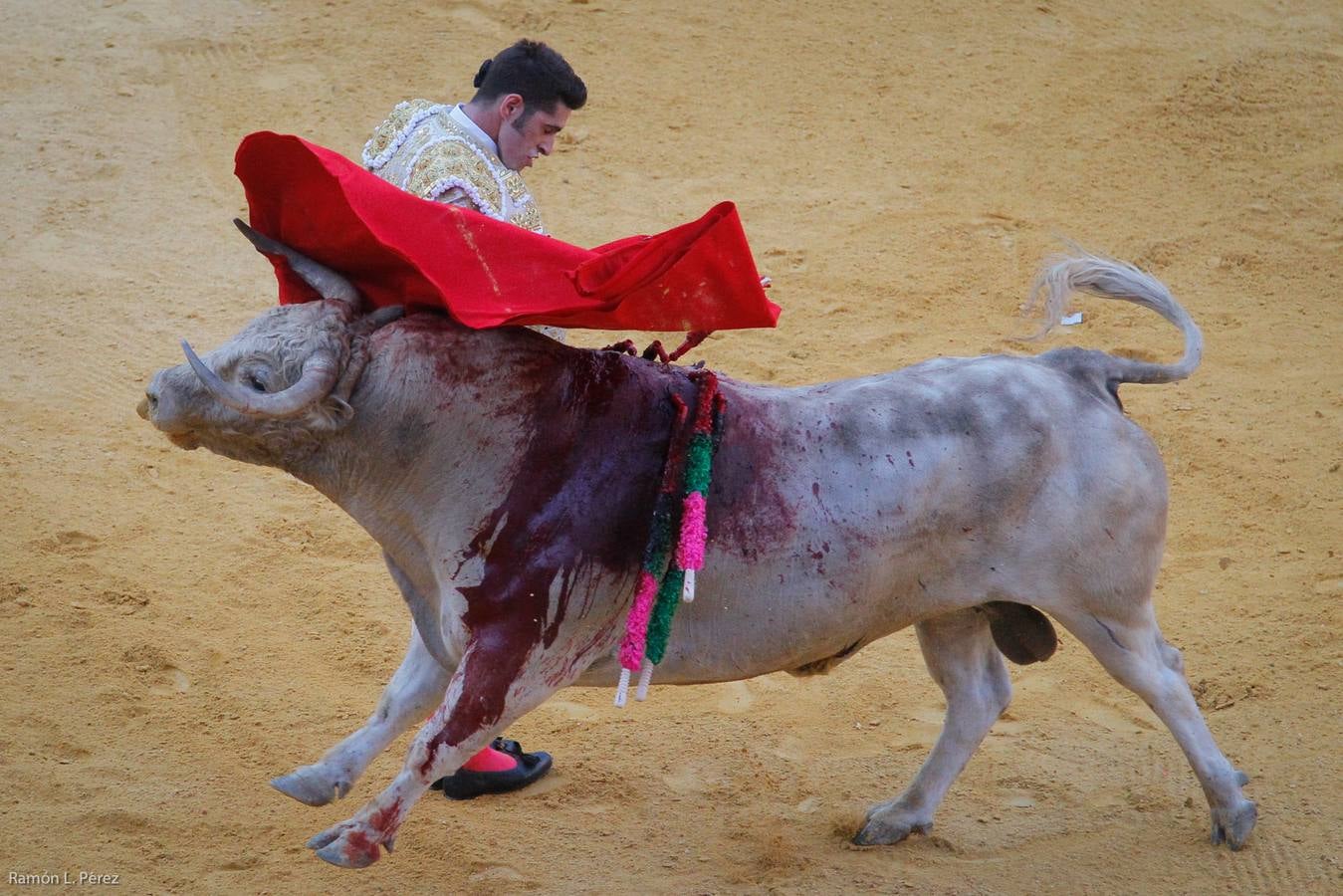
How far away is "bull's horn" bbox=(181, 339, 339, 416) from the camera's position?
364 centimetres

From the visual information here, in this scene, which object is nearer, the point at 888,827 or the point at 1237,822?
the point at 1237,822

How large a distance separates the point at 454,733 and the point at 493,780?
111 centimetres

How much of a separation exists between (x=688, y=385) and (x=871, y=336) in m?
3.81

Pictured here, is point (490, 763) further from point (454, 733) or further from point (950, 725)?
point (950, 725)

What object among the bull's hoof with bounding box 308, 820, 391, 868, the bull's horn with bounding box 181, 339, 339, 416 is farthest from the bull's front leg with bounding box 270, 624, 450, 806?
the bull's horn with bounding box 181, 339, 339, 416

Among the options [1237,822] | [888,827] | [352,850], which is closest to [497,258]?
[352,850]

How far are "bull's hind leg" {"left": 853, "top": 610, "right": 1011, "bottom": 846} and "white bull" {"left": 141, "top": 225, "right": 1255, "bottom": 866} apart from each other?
0.16m

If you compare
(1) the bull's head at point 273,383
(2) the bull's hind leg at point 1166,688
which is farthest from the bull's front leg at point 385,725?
(2) the bull's hind leg at point 1166,688

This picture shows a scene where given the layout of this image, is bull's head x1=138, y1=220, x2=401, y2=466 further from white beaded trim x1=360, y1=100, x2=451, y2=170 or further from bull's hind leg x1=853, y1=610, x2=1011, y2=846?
bull's hind leg x1=853, y1=610, x2=1011, y2=846

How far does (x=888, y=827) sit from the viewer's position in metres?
4.80

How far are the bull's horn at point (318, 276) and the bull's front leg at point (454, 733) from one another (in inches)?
37.7

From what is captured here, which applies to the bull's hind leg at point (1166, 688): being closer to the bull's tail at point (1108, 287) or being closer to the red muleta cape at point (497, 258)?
the bull's tail at point (1108, 287)

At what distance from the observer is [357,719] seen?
5.35 m

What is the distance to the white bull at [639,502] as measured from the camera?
3961mm
